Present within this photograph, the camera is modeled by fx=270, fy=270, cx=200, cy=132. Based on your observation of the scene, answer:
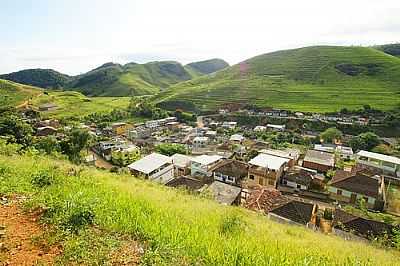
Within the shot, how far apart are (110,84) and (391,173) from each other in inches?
4914

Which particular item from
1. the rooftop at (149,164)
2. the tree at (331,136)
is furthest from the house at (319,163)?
the rooftop at (149,164)

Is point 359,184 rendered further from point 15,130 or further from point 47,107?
point 47,107

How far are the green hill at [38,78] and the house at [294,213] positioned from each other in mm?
148868

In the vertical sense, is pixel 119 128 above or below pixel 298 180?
below

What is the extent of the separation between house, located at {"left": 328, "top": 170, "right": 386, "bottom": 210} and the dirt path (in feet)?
91.9

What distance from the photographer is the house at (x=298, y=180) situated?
28500mm

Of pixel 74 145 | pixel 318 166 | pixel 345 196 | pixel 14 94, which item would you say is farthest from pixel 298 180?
pixel 14 94

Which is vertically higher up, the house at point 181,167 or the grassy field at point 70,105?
the grassy field at point 70,105

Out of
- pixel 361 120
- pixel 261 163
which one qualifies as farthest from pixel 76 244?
pixel 361 120

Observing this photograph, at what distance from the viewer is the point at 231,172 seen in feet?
97.3

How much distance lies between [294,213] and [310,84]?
242 ft

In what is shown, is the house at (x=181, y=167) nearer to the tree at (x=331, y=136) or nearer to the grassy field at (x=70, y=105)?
the tree at (x=331, y=136)

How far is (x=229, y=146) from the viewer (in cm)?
4491

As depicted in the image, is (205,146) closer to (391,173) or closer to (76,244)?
(391,173)
